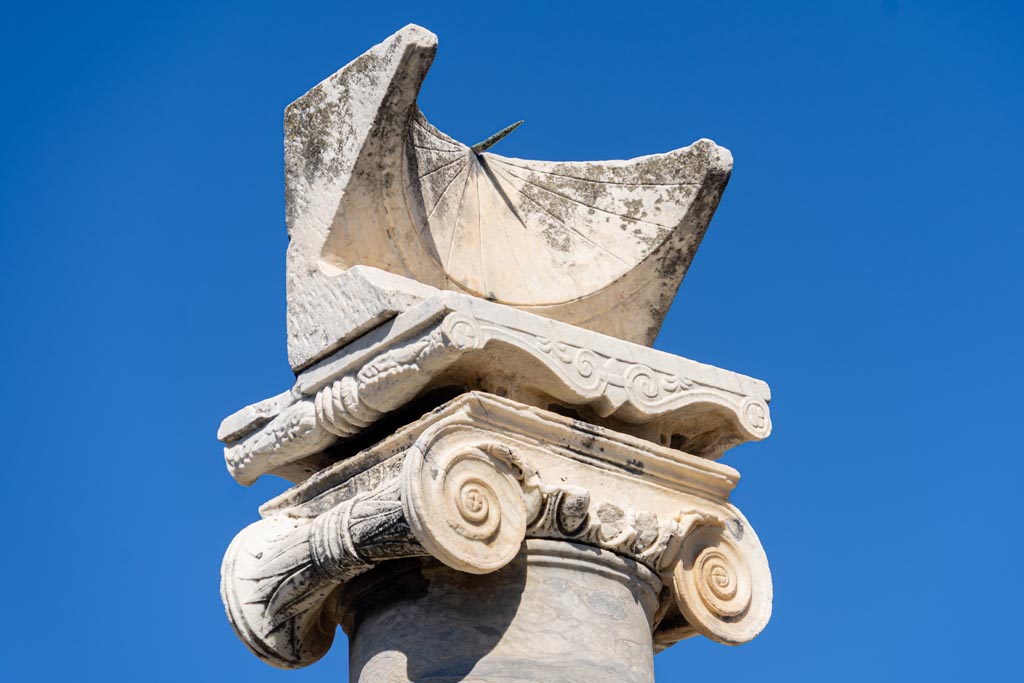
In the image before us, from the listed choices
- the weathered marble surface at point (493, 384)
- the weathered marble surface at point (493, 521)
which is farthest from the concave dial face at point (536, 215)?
the weathered marble surface at point (493, 521)

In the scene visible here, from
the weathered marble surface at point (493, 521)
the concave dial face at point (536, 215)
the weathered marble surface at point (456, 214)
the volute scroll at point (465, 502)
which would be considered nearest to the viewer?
the volute scroll at point (465, 502)

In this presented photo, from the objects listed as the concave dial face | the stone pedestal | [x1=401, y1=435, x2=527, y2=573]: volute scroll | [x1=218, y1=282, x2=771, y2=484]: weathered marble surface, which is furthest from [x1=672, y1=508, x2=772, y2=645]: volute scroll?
the concave dial face

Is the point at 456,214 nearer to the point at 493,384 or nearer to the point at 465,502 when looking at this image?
the point at 493,384

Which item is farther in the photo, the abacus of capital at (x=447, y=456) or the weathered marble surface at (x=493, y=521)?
the abacus of capital at (x=447, y=456)

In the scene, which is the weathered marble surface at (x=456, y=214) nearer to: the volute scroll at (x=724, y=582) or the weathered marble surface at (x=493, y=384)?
the weathered marble surface at (x=493, y=384)

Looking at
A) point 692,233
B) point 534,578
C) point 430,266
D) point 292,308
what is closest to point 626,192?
point 692,233

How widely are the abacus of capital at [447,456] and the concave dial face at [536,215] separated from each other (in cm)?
3

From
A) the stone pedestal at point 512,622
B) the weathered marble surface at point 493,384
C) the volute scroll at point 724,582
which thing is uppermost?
the weathered marble surface at point 493,384

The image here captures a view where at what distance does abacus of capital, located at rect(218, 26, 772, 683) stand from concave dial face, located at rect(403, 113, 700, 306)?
0.08 ft

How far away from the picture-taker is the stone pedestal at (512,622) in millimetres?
6613

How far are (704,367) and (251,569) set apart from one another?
86.4 inches

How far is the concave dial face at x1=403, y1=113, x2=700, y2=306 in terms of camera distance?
26.1 feet

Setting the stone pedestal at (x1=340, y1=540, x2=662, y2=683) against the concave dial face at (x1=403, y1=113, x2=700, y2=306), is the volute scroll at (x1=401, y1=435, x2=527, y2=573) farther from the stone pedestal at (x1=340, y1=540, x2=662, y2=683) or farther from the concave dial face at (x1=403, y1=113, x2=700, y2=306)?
the concave dial face at (x1=403, y1=113, x2=700, y2=306)

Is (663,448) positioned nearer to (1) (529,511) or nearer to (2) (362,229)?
(1) (529,511)
